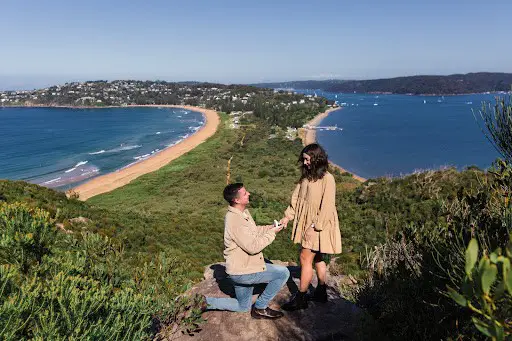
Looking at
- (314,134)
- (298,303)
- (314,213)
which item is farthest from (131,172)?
(314,134)

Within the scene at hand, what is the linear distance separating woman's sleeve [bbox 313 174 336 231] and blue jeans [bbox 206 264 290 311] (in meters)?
0.79

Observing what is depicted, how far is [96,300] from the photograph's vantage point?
296cm

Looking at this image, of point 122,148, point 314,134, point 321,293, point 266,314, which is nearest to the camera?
point 266,314

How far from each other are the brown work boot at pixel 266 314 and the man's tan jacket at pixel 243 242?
65 centimetres

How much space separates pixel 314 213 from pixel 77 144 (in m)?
72.9

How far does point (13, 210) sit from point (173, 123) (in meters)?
97.8

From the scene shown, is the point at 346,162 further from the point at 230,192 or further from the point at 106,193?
the point at 230,192

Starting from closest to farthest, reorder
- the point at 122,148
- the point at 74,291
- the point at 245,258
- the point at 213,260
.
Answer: the point at 74,291 < the point at 245,258 < the point at 213,260 < the point at 122,148

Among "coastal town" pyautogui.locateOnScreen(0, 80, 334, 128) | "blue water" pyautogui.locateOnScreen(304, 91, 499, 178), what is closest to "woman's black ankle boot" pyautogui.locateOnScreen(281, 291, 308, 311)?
"blue water" pyautogui.locateOnScreen(304, 91, 499, 178)

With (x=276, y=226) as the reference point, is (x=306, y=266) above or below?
below

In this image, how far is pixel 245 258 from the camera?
4.20 metres

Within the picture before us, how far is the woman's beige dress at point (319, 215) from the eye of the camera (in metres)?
4.34

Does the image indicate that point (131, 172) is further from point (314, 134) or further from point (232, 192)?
point (314, 134)

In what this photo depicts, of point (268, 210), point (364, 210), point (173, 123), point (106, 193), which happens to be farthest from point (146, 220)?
point (173, 123)
